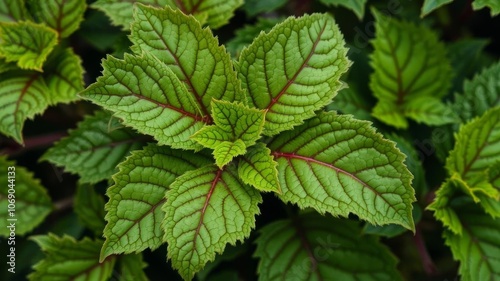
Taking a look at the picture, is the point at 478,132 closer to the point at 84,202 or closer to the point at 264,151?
the point at 264,151

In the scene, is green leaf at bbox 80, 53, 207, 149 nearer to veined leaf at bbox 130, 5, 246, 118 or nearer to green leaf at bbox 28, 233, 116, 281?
veined leaf at bbox 130, 5, 246, 118

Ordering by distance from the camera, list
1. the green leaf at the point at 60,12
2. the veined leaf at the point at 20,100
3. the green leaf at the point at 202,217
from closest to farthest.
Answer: the green leaf at the point at 202,217 < the veined leaf at the point at 20,100 < the green leaf at the point at 60,12

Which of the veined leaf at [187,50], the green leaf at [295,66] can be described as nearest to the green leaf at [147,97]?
the veined leaf at [187,50]

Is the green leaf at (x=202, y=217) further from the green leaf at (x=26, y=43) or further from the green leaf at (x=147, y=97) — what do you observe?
the green leaf at (x=26, y=43)

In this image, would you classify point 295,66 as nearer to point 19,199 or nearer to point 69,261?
point 69,261

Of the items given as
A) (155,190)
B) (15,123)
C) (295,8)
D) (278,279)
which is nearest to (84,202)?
(15,123)

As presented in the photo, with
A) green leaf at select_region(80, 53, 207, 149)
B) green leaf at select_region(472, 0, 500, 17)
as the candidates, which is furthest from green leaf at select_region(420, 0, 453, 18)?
green leaf at select_region(80, 53, 207, 149)
